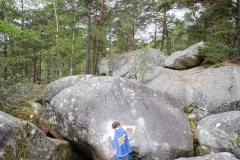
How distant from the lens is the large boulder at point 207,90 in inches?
256

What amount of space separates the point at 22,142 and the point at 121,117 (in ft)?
8.52

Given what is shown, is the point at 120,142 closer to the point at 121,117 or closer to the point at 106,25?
the point at 121,117

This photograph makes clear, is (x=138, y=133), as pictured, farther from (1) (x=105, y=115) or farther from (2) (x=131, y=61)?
(2) (x=131, y=61)

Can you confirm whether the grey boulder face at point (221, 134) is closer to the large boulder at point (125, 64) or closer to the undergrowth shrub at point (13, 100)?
the undergrowth shrub at point (13, 100)

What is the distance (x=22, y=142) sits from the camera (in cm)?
400

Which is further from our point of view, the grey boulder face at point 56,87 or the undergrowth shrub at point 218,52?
the grey boulder face at point 56,87

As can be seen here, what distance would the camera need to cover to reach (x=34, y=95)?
912cm

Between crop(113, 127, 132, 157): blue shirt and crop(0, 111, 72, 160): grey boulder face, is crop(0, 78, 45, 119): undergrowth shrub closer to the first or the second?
crop(0, 111, 72, 160): grey boulder face

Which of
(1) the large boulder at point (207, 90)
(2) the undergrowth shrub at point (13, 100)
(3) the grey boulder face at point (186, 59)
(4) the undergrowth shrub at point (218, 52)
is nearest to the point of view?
(1) the large boulder at point (207, 90)

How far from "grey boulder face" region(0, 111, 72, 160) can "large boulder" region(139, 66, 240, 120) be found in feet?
16.4

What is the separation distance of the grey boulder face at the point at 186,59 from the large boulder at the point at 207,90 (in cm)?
199

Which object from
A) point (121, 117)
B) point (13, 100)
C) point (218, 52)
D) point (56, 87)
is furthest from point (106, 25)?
point (121, 117)

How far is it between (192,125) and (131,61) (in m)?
9.26

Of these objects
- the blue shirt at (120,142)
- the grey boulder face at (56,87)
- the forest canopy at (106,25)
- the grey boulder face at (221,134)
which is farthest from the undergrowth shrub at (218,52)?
the grey boulder face at (56,87)
